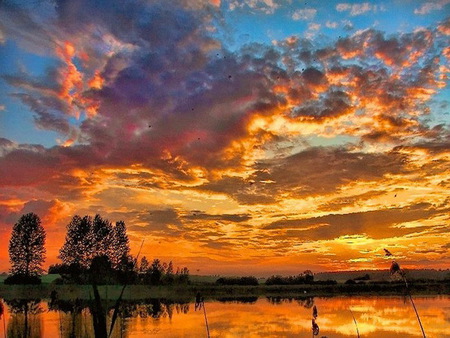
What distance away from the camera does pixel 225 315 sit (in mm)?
35531

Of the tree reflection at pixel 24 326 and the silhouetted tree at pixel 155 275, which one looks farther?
the silhouetted tree at pixel 155 275

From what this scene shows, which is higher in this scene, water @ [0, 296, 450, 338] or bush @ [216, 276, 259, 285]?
bush @ [216, 276, 259, 285]

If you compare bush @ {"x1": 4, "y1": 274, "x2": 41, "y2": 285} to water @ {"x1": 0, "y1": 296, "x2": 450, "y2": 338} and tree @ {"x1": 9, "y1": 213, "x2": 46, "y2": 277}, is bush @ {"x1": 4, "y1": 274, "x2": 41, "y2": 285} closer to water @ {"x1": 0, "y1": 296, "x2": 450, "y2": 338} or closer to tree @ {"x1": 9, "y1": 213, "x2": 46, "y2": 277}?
tree @ {"x1": 9, "y1": 213, "x2": 46, "y2": 277}

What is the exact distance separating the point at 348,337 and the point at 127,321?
47.1 feet

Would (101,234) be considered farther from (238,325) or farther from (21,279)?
(238,325)

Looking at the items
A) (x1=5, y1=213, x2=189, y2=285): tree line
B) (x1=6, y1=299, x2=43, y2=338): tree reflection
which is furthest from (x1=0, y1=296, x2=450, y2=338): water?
(x1=5, y1=213, x2=189, y2=285): tree line

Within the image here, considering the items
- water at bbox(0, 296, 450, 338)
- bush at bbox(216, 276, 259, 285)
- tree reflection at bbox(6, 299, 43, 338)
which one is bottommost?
water at bbox(0, 296, 450, 338)

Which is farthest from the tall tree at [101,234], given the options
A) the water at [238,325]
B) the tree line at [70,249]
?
the water at [238,325]

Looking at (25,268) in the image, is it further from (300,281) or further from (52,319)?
(300,281)

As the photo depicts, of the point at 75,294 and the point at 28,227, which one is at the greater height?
the point at 28,227

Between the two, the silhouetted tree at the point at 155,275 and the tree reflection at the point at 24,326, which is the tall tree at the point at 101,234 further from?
the tree reflection at the point at 24,326

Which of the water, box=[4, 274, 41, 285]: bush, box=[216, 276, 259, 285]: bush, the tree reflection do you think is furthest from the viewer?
box=[216, 276, 259, 285]: bush

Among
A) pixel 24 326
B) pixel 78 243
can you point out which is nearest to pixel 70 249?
pixel 78 243

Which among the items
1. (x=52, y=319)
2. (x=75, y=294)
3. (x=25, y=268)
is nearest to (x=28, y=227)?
(x=25, y=268)
